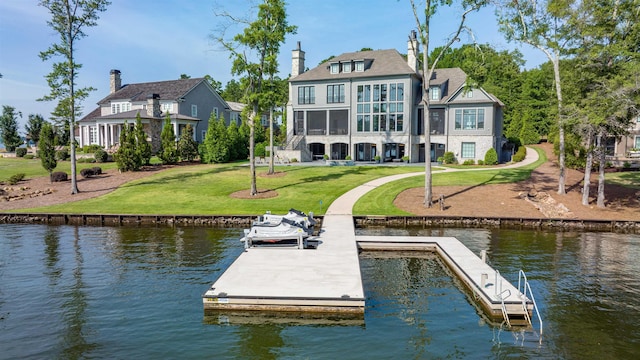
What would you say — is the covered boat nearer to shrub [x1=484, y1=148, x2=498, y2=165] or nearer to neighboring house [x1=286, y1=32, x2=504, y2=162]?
neighboring house [x1=286, y1=32, x2=504, y2=162]

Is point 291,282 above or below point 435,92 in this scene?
below

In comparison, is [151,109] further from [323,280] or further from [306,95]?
[323,280]

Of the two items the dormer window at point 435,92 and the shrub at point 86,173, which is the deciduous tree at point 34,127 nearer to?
the shrub at point 86,173

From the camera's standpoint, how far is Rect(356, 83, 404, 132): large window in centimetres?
5241

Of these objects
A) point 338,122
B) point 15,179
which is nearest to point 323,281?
point 15,179

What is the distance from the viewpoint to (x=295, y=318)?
13.2m

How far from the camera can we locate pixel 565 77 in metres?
29.3

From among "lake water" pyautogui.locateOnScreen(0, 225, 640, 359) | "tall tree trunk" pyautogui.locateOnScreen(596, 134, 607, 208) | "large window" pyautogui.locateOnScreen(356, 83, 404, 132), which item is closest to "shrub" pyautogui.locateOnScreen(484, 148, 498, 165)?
"large window" pyautogui.locateOnScreen(356, 83, 404, 132)

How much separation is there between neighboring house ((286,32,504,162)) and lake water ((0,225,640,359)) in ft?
95.9

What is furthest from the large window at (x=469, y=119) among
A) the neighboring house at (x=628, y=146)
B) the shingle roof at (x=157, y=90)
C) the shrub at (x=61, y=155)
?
the shrub at (x=61, y=155)

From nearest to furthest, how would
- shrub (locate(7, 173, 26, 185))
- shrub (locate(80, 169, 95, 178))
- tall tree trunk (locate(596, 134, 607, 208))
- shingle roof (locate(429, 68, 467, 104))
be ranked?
tall tree trunk (locate(596, 134, 607, 208)) < shrub (locate(7, 173, 26, 185)) < shrub (locate(80, 169, 95, 178)) < shingle roof (locate(429, 68, 467, 104))

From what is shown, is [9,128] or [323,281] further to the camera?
[9,128]

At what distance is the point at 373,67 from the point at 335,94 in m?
5.66

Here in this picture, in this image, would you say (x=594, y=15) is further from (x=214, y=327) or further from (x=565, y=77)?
(x=214, y=327)
